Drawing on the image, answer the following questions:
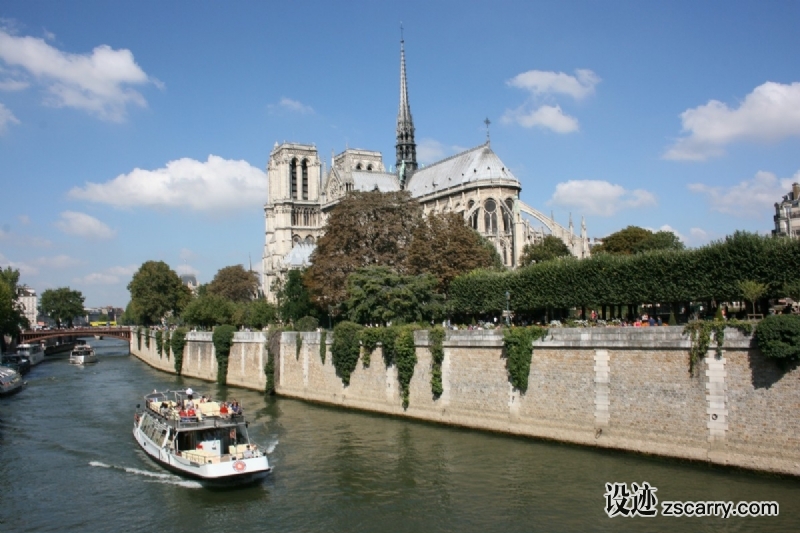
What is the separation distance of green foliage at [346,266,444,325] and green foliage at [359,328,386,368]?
301cm

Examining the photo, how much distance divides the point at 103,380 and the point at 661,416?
1836 inches

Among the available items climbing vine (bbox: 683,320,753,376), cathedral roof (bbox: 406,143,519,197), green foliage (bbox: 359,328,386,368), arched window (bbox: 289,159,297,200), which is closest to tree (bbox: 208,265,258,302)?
arched window (bbox: 289,159,297,200)

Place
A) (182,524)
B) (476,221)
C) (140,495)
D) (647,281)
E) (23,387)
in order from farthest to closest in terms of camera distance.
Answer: (476,221)
(23,387)
(647,281)
(140,495)
(182,524)

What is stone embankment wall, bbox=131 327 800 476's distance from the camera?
2225 cm

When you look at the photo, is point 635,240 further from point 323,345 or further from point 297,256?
point 297,256

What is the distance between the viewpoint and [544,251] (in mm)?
68250

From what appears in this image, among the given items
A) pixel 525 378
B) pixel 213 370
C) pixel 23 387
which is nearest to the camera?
pixel 525 378

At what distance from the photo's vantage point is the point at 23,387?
53.5 meters

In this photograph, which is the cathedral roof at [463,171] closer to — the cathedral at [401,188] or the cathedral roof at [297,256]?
the cathedral at [401,188]

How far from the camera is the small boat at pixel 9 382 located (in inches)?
1891

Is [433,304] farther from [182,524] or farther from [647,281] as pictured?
[182,524]

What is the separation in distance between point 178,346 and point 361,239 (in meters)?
22.8

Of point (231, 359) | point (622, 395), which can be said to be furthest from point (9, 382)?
point (622, 395)

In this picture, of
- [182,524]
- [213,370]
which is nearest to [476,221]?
[213,370]
